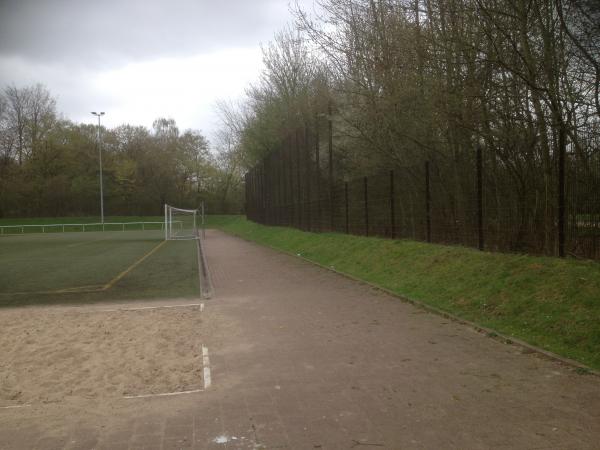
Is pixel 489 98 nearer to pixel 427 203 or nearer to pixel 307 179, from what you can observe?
pixel 427 203

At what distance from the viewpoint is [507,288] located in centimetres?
848

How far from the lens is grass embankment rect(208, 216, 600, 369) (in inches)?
256

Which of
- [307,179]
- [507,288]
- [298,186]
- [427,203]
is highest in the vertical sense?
[307,179]

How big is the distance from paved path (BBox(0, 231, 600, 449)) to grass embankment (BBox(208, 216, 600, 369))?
Answer: 0.52 m

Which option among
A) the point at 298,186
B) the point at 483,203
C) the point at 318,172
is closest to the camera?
the point at 483,203

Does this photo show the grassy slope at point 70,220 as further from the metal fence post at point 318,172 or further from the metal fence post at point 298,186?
the metal fence post at point 318,172

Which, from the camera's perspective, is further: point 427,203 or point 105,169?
point 105,169

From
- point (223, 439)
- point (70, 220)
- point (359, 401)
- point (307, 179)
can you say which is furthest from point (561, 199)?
point (70, 220)

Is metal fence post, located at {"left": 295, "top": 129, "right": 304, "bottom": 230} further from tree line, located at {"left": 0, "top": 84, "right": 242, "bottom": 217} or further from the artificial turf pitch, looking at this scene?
tree line, located at {"left": 0, "top": 84, "right": 242, "bottom": 217}

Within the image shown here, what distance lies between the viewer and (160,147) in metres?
78.5

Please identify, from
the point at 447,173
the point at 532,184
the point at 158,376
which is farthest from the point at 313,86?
the point at 158,376

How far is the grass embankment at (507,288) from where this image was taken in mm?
6508

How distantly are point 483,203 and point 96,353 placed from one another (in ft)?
26.7

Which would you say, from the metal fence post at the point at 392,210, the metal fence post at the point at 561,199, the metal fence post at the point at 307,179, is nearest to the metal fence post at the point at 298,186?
the metal fence post at the point at 307,179
